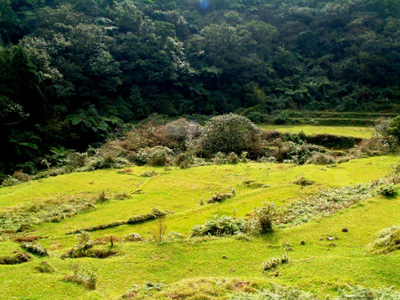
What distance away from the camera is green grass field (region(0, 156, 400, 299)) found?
5.22 metres

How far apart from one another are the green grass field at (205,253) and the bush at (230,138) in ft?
33.5

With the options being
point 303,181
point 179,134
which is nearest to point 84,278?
point 303,181

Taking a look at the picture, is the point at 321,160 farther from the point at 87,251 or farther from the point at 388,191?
the point at 87,251

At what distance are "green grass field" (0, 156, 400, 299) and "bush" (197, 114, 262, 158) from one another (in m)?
10.2

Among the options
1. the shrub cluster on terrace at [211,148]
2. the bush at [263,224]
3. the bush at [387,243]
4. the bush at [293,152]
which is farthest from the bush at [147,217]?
the bush at [293,152]

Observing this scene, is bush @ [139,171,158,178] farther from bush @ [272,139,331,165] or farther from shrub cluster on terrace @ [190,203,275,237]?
shrub cluster on terrace @ [190,203,275,237]

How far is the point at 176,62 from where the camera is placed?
128 feet

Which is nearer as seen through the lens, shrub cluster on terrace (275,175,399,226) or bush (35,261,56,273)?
bush (35,261,56,273)

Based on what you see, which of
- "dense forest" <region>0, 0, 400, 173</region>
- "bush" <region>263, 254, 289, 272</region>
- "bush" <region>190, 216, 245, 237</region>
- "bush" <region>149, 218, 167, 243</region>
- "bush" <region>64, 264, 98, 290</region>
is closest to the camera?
"bush" <region>64, 264, 98, 290</region>


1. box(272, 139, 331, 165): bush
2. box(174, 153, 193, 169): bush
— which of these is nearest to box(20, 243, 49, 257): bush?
box(174, 153, 193, 169): bush

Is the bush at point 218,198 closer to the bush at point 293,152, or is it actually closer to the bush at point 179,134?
the bush at point 293,152

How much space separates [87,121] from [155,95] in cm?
1224

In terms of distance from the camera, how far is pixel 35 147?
22.8 meters

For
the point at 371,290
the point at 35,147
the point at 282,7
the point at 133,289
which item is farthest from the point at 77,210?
the point at 282,7
